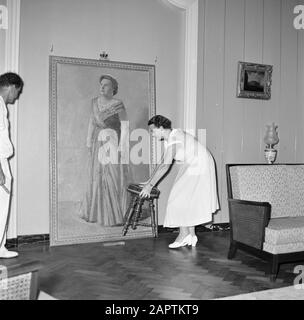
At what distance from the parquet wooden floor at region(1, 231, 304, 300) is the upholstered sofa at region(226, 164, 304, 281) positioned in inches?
7.7

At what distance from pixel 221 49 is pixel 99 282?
12.4 ft

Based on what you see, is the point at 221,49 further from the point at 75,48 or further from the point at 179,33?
the point at 75,48

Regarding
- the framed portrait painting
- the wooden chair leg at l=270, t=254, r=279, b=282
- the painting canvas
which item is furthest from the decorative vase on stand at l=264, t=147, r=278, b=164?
the wooden chair leg at l=270, t=254, r=279, b=282

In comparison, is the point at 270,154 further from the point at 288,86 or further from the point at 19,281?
the point at 19,281

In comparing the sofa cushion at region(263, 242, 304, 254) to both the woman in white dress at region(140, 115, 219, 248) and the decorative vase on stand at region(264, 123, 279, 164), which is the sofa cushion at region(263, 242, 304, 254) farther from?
the decorative vase on stand at region(264, 123, 279, 164)

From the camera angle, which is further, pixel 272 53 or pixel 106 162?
pixel 272 53

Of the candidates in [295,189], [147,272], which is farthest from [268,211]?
[147,272]

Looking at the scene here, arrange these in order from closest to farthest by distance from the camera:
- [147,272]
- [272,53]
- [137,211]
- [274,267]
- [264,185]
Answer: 1. [274,267]
2. [147,272]
3. [264,185]
4. [137,211]
5. [272,53]

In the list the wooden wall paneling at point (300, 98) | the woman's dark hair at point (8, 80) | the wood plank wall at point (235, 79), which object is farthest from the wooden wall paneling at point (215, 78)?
the woman's dark hair at point (8, 80)

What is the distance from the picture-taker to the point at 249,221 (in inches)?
155

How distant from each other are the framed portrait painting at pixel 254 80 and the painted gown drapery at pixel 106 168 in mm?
1888

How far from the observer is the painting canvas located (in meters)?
4.75

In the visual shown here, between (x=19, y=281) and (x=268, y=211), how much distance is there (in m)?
2.75

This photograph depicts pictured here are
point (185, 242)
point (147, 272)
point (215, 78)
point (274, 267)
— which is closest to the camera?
point (274, 267)
